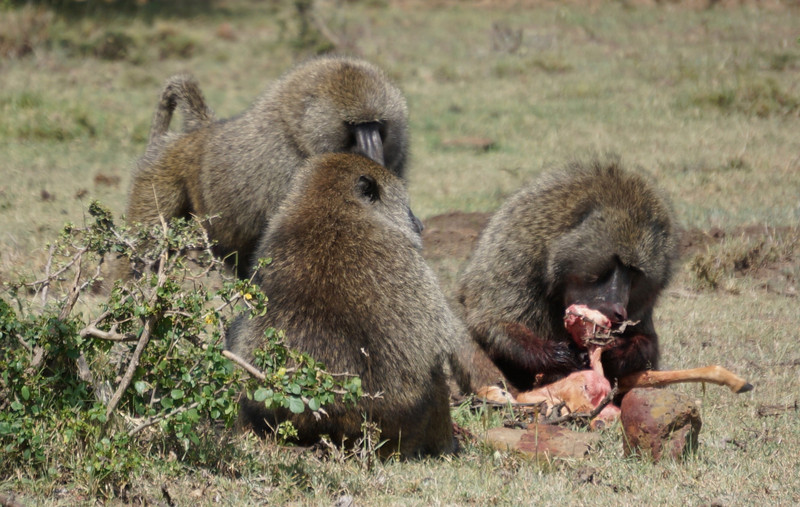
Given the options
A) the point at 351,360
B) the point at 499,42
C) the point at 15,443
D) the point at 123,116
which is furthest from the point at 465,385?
the point at 499,42

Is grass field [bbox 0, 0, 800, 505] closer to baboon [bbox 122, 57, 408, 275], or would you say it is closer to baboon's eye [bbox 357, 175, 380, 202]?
baboon [bbox 122, 57, 408, 275]

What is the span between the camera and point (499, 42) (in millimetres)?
14648

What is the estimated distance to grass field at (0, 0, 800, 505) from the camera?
3506mm

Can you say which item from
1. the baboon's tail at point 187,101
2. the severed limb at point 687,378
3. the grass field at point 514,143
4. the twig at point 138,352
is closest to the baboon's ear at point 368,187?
the twig at point 138,352

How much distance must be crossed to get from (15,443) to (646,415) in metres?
2.34

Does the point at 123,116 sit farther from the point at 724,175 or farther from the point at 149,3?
the point at 149,3

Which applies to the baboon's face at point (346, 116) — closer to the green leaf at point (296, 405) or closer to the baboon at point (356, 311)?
the baboon at point (356, 311)

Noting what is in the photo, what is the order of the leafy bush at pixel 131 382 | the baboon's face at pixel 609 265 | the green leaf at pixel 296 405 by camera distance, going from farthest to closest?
1. the baboon's face at pixel 609 265
2. the leafy bush at pixel 131 382
3. the green leaf at pixel 296 405

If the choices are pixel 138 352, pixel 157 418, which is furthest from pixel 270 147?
pixel 157 418

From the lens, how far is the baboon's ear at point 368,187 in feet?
13.4

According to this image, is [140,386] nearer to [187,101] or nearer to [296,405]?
[296,405]

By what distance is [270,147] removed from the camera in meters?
5.74

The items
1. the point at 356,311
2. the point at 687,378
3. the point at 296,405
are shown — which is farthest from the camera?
the point at 687,378

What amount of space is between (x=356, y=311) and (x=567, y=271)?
4.68 ft
